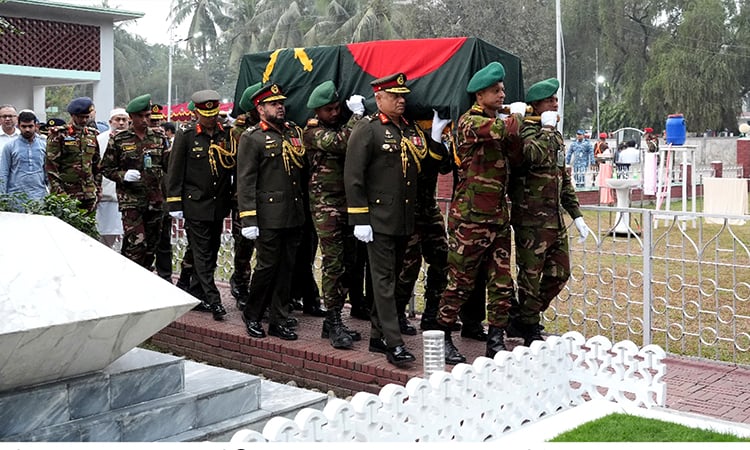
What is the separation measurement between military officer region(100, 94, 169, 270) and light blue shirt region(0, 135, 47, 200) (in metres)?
0.63

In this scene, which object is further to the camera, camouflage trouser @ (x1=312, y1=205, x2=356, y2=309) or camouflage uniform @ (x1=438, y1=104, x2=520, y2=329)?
camouflage trouser @ (x1=312, y1=205, x2=356, y2=309)

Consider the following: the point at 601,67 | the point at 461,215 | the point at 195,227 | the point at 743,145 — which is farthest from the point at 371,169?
the point at 601,67

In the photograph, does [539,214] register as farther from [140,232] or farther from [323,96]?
[140,232]

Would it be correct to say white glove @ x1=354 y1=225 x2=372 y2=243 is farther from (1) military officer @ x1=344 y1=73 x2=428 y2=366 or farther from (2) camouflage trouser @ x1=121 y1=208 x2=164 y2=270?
(2) camouflage trouser @ x1=121 y1=208 x2=164 y2=270

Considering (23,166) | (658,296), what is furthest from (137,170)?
(658,296)

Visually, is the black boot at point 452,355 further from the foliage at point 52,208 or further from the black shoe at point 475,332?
the foliage at point 52,208

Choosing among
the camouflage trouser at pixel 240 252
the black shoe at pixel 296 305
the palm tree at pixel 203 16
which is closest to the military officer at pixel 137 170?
the camouflage trouser at pixel 240 252

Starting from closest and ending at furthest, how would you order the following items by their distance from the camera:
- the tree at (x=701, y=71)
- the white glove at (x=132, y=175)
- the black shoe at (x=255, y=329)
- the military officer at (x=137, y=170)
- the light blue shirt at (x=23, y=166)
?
the black shoe at (x=255, y=329), the white glove at (x=132, y=175), the military officer at (x=137, y=170), the light blue shirt at (x=23, y=166), the tree at (x=701, y=71)

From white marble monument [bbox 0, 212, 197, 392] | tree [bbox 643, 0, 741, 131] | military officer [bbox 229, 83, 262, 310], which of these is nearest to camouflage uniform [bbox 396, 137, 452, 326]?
military officer [bbox 229, 83, 262, 310]

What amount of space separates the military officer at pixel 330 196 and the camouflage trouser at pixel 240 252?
3.19 ft

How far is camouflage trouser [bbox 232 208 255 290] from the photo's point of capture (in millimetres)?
6801

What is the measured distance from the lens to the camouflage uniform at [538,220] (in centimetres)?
541

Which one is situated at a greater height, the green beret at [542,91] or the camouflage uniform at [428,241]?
the green beret at [542,91]

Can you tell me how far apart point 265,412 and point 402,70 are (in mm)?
2569
